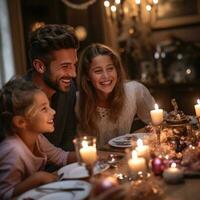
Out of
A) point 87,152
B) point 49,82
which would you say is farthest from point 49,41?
point 87,152

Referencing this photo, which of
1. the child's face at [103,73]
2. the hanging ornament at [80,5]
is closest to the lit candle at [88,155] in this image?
the child's face at [103,73]

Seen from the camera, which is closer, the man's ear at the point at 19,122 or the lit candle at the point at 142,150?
the lit candle at the point at 142,150

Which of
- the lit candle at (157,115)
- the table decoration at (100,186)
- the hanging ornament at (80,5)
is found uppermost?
the hanging ornament at (80,5)

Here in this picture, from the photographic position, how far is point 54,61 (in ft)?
8.80

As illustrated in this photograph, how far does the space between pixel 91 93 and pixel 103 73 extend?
170 millimetres

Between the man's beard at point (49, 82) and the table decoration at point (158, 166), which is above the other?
the man's beard at point (49, 82)

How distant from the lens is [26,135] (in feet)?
6.86

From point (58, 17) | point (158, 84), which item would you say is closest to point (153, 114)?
point (158, 84)

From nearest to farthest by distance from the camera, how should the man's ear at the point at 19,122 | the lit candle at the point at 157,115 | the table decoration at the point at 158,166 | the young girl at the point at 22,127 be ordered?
the table decoration at the point at 158,166, the young girl at the point at 22,127, the man's ear at the point at 19,122, the lit candle at the point at 157,115

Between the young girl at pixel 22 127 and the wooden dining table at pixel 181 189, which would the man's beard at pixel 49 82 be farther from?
the wooden dining table at pixel 181 189

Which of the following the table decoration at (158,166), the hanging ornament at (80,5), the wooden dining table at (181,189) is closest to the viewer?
the wooden dining table at (181,189)

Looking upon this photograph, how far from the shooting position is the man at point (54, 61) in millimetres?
2655

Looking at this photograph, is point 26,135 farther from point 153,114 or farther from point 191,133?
point 191,133

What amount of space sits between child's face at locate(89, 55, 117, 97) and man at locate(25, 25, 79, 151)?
0.17m
